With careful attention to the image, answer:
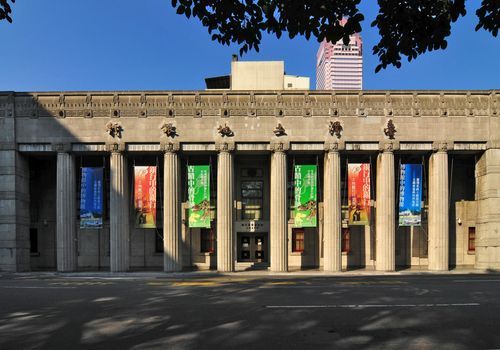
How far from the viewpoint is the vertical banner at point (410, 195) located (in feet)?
88.4

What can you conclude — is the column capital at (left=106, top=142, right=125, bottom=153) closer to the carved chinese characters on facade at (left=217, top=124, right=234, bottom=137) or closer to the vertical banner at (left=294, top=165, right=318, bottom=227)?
the carved chinese characters on facade at (left=217, top=124, right=234, bottom=137)

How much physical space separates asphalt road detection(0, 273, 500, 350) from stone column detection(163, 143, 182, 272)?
11402 mm

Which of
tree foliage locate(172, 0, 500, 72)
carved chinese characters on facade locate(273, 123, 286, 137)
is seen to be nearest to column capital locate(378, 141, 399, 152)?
carved chinese characters on facade locate(273, 123, 286, 137)

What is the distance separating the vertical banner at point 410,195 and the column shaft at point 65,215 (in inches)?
850

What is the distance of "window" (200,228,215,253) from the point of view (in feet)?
96.2

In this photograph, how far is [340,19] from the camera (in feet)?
18.3

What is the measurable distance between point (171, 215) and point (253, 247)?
7.01m

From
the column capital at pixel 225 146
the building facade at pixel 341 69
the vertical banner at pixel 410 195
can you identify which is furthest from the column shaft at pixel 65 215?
the building facade at pixel 341 69

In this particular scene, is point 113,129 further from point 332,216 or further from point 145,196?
point 332,216

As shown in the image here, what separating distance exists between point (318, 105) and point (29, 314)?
20700mm

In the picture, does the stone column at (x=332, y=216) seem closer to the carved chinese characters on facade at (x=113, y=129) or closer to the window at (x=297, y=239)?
the window at (x=297, y=239)

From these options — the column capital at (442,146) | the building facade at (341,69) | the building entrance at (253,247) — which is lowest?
the building entrance at (253,247)

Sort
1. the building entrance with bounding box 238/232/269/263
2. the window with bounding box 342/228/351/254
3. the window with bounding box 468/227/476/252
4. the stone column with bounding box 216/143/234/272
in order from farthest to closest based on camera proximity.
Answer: the building entrance with bounding box 238/232/269/263 < the window with bounding box 342/228/351/254 < the window with bounding box 468/227/476/252 < the stone column with bounding box 216/143/234/272

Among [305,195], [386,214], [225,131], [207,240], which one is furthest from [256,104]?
[386,214]
